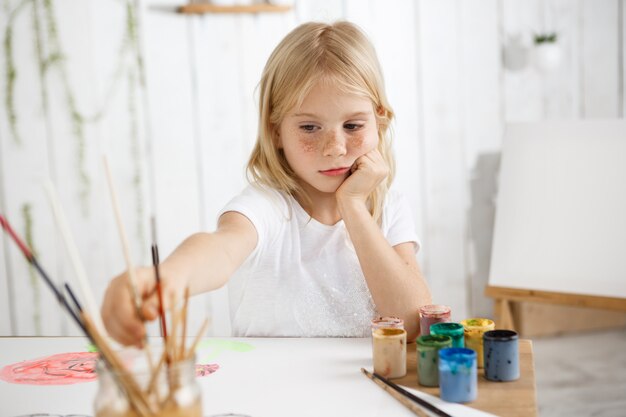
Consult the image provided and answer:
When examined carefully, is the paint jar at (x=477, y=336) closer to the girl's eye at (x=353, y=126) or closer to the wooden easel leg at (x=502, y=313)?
the girl's eye at (x=353, y=126)

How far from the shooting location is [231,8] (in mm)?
2652

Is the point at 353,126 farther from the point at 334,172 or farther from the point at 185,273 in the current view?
the point at 185,273

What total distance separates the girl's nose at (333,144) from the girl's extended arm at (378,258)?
0.31ft

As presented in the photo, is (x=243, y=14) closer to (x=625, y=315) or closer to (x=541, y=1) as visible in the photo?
(x=541, y=1)

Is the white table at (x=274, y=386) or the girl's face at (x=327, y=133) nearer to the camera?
the white table at (x=274, y=386)

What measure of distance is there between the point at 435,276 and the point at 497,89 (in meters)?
0.90

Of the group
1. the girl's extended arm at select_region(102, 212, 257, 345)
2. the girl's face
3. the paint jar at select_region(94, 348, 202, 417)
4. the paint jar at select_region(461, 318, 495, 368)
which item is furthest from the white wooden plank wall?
the paint jar at select_region(94, 348, 202, 417)

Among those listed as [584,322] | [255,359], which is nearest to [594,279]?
[584,322]

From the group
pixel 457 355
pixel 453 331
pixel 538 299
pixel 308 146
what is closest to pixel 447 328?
pixel 453 331

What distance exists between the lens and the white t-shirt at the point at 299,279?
1.37m

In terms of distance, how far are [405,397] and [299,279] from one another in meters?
0.57

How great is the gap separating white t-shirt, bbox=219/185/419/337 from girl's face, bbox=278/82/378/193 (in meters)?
0.11

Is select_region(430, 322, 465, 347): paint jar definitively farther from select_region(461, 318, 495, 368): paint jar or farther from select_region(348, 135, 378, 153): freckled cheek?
select_region(348, 135, 378, 153): freckled cheek

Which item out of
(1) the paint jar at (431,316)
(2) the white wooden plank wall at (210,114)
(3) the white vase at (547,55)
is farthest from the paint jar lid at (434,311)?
(3) the white vase at (547,55)
